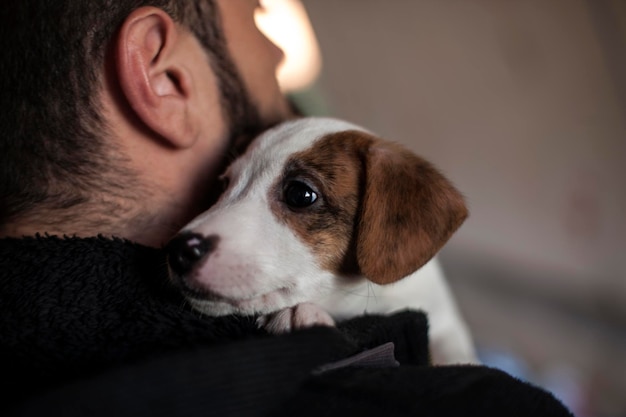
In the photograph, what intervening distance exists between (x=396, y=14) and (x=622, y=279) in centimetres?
210

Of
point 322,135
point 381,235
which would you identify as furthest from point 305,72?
point 381,235

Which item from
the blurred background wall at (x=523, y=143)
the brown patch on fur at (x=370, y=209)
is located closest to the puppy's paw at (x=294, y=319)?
the brown patch on fur at (x=370, y=209)

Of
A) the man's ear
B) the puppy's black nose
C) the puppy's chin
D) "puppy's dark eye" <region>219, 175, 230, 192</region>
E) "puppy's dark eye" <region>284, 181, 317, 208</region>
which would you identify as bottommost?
the puppy's chin

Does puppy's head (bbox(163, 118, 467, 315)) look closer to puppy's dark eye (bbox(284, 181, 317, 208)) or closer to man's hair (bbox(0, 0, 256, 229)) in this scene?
puppy's dark eye (bbox(284, 181, 317, 208))

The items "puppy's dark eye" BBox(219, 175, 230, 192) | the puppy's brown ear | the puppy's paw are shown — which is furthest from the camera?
"puppy's dark eye" BBox(219, 175, 230, 192)

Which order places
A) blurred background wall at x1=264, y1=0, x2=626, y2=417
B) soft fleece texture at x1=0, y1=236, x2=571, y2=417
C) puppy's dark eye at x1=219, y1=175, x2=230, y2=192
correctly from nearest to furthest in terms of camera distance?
soft fleece texture at x1=0, y1=236, x2=571, y2=417 < puppy's dark eye at x1=219, y1=175, x2=230, y2=192 < blurred background wall at x1=264, y1=0, x2=626, y2=417

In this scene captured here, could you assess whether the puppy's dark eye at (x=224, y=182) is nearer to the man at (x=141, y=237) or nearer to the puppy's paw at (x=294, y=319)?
the man at (x=141, y=237)

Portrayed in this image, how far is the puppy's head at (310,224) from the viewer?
1080 mm

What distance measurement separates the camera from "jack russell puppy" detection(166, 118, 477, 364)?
1078mm

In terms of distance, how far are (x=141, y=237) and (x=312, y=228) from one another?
A: 0.36 metres

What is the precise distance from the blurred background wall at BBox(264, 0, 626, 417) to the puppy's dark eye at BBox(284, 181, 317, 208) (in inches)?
85.1

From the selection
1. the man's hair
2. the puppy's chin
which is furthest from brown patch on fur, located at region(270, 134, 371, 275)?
the man's hair

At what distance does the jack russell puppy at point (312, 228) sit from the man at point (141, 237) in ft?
0.23

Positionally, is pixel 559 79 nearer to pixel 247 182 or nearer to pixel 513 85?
pixel 513 85
